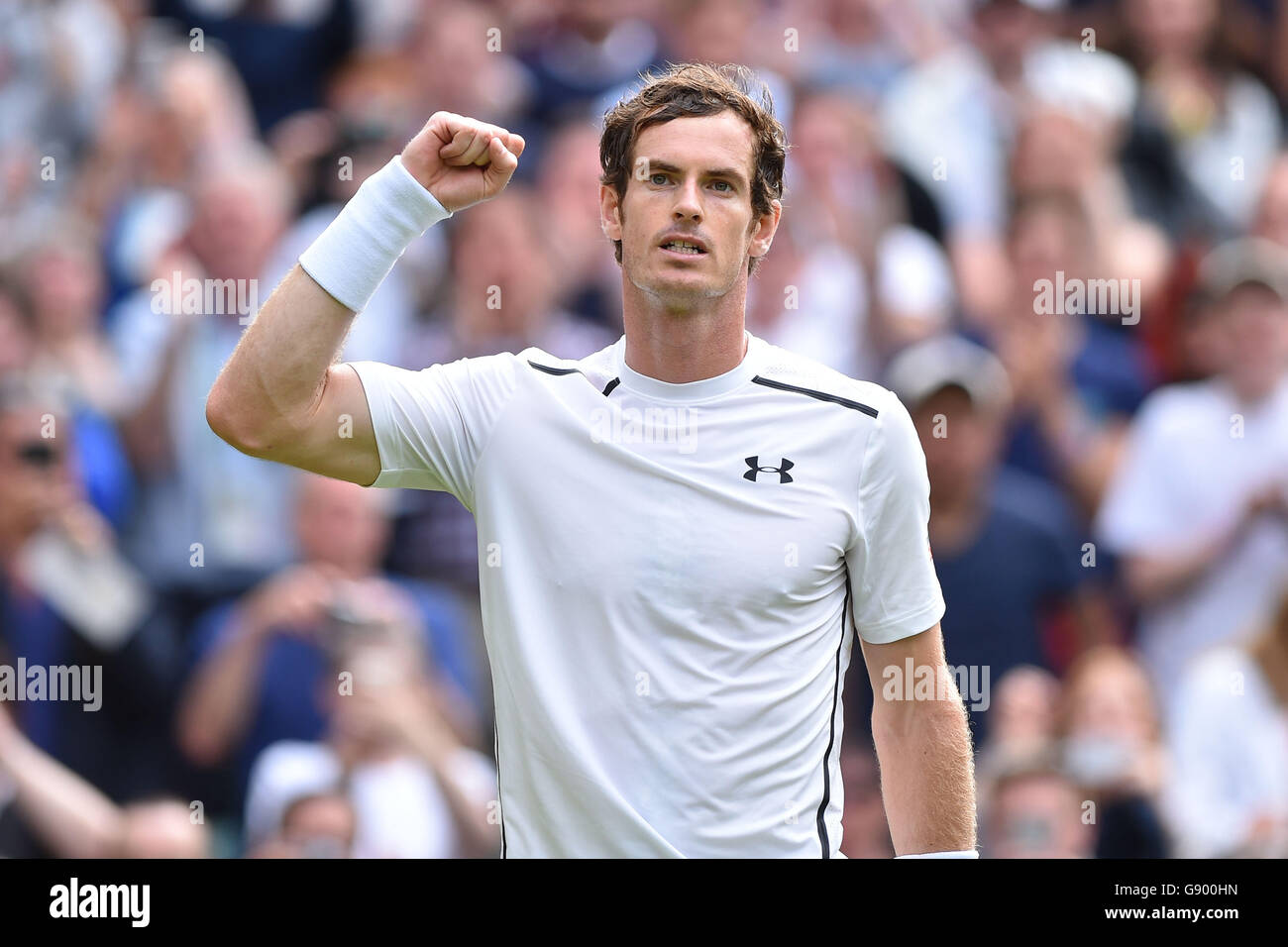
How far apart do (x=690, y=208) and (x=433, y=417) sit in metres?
0.60

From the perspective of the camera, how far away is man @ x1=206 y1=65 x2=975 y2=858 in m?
2.92

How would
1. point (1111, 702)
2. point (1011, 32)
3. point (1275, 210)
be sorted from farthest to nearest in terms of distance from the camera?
1. point (1011, 32)
2. point (1275, 210)
3. point (1111, 702)

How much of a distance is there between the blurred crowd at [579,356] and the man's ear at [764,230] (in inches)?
117

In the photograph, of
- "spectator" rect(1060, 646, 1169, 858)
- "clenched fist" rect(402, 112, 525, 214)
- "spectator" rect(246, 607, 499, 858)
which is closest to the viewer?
"clenched fist" rect(402, 112, 525, 214)

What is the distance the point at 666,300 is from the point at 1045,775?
3338mm

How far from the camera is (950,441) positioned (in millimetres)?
6258

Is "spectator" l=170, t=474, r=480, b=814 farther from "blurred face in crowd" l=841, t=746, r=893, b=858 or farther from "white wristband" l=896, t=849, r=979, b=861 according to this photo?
"white wristband" l=896, t=849, r=979, b=861

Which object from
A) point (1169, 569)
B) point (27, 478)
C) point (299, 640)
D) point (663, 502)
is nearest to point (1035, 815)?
point (1169, 569)

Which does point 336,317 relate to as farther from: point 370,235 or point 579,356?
point 579,356

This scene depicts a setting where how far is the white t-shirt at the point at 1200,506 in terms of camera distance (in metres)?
6.43

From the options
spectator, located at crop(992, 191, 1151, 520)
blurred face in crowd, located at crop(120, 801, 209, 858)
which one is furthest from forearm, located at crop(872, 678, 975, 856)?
spectator, located at crop(992, 191, 1151, 520)

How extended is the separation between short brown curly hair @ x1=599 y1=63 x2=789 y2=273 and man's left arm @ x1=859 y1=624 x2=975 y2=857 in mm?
800

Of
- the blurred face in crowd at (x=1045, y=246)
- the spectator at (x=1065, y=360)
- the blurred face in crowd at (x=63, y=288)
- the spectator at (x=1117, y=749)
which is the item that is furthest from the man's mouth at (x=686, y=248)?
the blurred face in crowd at (x=63, y=288)

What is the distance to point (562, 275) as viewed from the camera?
6.86 metres
